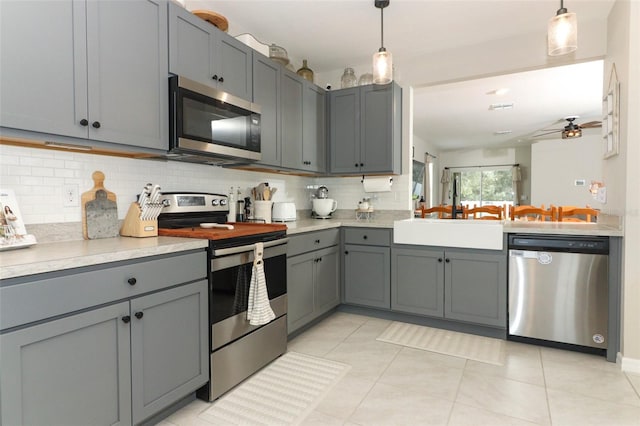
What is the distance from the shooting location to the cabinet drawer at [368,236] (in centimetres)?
318

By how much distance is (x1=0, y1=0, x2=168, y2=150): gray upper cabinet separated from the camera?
1381 mm

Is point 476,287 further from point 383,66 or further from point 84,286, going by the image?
point 84,286

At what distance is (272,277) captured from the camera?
2.35 m

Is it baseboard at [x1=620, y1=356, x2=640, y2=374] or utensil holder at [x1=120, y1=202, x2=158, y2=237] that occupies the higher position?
utensil holder at [x1=120, y1=202, x2=158, y2=237]

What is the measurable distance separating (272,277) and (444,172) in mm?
9296

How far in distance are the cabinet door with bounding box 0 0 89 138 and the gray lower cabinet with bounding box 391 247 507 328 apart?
99.3 inches

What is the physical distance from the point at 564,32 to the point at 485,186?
9.11 meters

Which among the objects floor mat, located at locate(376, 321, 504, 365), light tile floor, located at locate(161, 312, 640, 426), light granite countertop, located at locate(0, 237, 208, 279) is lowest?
light tile floor, located at locate(161, 312, 640, 426)

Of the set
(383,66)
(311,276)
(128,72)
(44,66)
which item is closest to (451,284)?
(311,276)

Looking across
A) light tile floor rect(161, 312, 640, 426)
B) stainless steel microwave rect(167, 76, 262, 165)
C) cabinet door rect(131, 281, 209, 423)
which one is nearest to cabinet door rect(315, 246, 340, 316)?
light tile floor rect(161, 312, 640, 426)

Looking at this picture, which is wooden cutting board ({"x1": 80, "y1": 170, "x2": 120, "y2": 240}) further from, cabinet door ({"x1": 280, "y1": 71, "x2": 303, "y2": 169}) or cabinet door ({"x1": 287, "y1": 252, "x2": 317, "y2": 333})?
cabinet door ({"x1": 280, "y1": 71, "x2": 303, "y2": 169})

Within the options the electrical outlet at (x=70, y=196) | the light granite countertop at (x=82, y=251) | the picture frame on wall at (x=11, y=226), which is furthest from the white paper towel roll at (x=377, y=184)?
the picture frame on wall at (x=11, y=226)

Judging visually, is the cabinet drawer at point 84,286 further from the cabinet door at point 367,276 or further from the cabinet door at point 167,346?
the cabinet door at point 367,276

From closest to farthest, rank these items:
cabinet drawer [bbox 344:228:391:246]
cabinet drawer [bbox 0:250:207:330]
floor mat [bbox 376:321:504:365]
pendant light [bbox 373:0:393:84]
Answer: cabinet drawer [bbox 0:250:207:330] → pendant light [bbox 373:0:393:84] → floor mat [bbox 376:321:504:365] → cabinet drawer [bbox 344:228:391:246]
